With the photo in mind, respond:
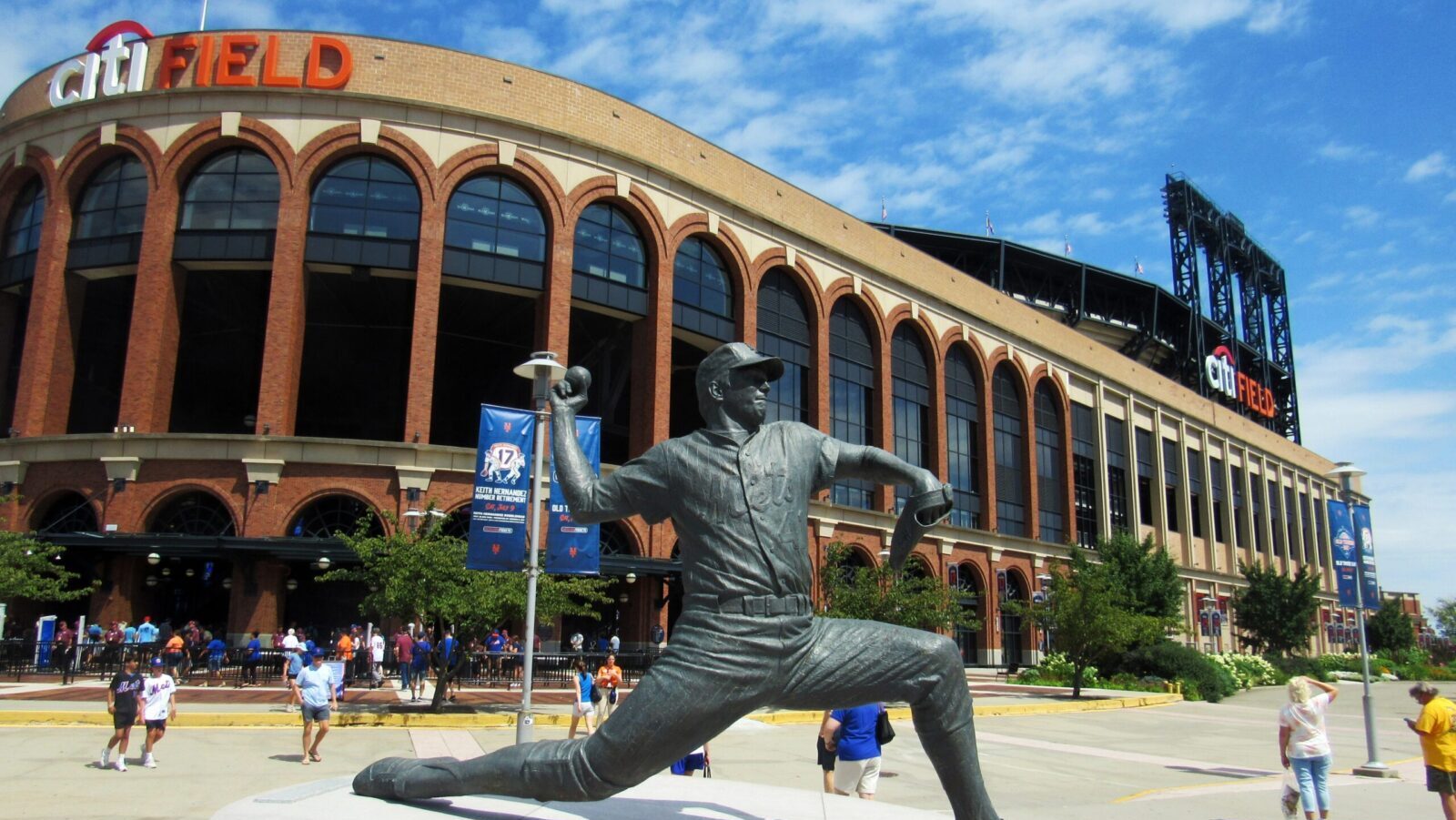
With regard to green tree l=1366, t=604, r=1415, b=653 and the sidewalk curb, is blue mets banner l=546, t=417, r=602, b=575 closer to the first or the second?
the sidewalk curb

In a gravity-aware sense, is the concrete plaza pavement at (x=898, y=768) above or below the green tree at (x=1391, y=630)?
below

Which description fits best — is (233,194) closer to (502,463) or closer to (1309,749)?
(502,463)

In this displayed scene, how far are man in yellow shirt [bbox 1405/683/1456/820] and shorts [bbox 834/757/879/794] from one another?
5.03 metres

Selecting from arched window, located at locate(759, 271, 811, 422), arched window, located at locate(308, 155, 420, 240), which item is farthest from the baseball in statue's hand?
arched window, located at locate(759, 271, 811, 422)

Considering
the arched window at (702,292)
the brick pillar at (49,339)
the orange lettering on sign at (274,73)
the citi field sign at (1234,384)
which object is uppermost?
the citi field sign at (1234,384)

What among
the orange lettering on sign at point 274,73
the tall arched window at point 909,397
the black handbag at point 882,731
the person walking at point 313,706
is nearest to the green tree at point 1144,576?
the tall arched window at point 909,397

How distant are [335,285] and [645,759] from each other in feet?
108

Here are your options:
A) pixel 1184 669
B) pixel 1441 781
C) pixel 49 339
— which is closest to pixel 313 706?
pixel 1441 781

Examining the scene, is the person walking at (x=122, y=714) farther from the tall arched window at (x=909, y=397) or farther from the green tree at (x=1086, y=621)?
the tall arched window at (x=909, y=397)

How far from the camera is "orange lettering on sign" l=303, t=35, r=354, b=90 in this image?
29.5 meters

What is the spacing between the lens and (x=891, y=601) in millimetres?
25406

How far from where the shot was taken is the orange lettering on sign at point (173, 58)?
1176 inches

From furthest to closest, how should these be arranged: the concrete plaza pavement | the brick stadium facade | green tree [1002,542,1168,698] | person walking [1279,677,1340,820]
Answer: green tree [1002,542,1168,698] < the brick stadium facade < the concrete plaza pavement < person walking [1279,677,1340,820]

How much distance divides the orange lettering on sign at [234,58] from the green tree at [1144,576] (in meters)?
31.6
